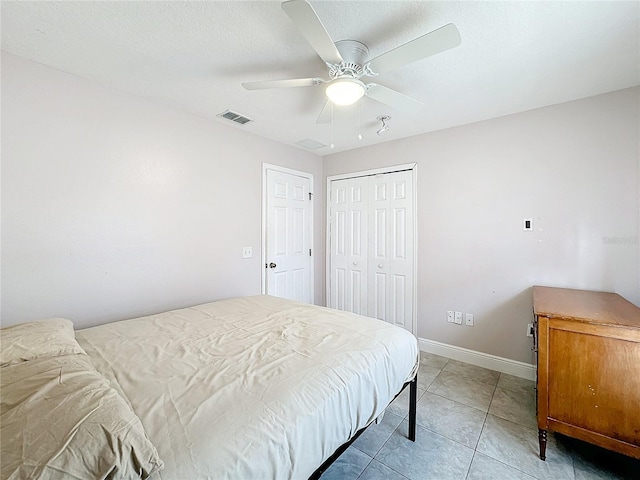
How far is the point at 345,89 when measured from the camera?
1.66 m

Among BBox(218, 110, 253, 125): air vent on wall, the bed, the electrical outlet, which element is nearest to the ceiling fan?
BBox(218, 110, 253, 125): air vent on wall

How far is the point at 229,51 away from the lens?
1.71 meters

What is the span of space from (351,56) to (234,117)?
4.83ft

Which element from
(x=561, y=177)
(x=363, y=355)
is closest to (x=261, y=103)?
(x=363, y=355)

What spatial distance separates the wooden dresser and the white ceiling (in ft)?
5.17

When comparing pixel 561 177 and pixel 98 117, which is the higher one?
pixel 98 117

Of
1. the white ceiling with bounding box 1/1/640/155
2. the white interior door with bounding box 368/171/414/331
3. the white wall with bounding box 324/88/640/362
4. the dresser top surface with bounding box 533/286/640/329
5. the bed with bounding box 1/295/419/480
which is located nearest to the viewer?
the bed with bounding box 1/295/419/480

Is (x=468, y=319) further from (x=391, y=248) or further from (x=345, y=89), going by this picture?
(x=345, y=89)

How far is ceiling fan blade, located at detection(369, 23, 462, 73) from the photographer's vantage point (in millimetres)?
1209

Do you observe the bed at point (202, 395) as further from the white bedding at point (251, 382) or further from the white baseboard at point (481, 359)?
the white baseboard at point (481, 359)

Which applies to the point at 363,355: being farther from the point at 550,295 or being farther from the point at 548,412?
the point at 550,295

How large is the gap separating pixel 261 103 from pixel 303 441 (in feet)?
7.91

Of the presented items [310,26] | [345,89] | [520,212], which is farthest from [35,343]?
[520,212]

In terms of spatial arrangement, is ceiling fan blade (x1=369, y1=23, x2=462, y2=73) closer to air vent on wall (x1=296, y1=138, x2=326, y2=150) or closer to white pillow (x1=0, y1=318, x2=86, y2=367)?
air vent on wall (x1=296, y1=138, x2=326, y2=150)
